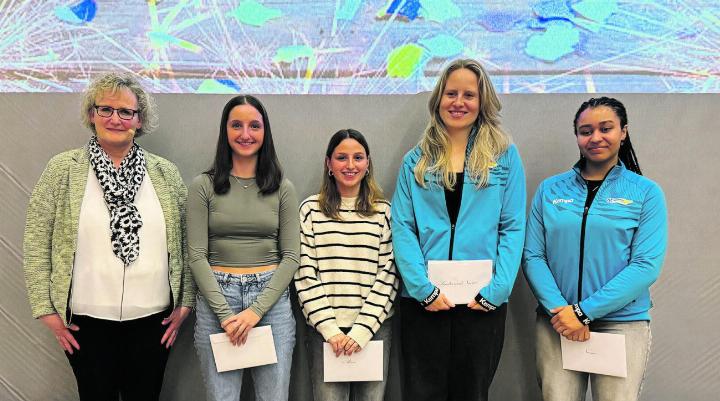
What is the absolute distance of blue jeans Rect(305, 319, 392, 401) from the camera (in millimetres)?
2107

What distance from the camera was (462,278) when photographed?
1938mm

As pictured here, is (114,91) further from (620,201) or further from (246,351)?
(620,201)

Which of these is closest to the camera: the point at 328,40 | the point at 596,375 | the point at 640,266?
the point at 640,266

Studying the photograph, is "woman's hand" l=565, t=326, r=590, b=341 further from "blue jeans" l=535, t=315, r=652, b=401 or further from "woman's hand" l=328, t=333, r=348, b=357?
"woman's hand" l=328, t=333, r=348, b=357

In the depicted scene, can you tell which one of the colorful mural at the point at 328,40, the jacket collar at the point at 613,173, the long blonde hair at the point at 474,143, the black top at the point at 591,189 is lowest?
the black top at the point at 591,189

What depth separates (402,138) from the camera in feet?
8.24

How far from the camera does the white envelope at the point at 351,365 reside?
2.02m

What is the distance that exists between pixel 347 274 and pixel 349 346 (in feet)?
0.97

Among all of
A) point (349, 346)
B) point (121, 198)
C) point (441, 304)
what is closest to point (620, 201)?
point (441, 304)

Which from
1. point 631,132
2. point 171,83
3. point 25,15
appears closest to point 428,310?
point 631,132

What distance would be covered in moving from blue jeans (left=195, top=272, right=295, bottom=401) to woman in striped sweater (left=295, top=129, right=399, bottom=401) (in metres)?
0.12

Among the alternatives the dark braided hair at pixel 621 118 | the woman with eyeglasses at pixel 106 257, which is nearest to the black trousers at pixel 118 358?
the woman with eyeglasses at pixel 106 257

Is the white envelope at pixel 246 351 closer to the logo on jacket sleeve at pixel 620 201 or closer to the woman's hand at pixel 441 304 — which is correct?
the woman's hand at pixel 441 304

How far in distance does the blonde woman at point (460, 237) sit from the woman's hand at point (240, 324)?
2.08 feet
